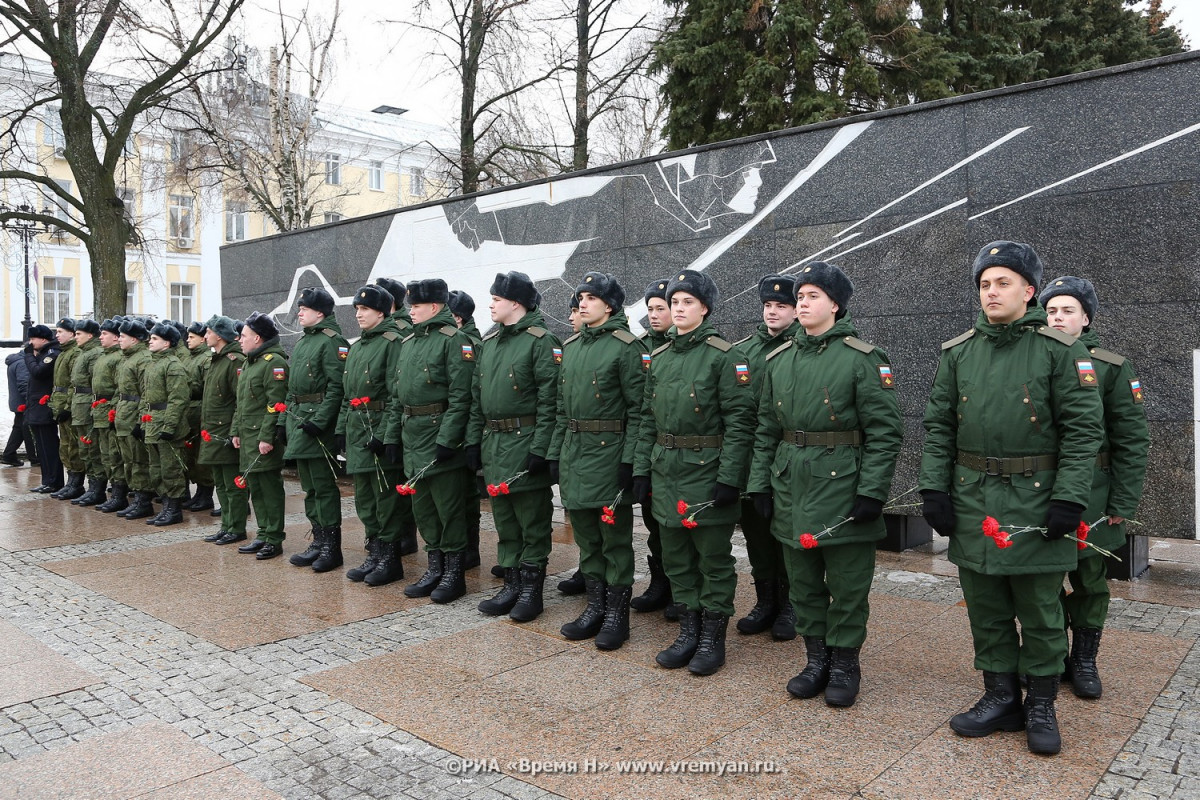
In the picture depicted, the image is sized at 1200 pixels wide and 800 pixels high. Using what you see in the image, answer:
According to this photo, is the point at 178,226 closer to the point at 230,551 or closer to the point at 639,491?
the point at 230,551

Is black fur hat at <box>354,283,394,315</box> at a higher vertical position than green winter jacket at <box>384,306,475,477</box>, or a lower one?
higher

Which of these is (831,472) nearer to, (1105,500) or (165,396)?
(1105,500)

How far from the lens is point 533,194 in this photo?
1062cm

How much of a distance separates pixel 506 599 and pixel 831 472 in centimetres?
265

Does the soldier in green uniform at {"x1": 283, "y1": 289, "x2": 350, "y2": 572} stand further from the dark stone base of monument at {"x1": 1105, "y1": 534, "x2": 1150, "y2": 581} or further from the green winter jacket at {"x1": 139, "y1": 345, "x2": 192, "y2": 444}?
the dark stone base of monument at {"x1": 1105, "y1": 534, "x2": 1150, "y2": 581}

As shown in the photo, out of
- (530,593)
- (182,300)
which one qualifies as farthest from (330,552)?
(182,300)

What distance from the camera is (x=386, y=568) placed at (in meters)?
7.06

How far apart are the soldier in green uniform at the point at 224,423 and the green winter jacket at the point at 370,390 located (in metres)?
1.86

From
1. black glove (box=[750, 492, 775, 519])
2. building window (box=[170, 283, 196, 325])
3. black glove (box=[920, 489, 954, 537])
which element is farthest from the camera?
building window (box=[170, 283, 196, 325])

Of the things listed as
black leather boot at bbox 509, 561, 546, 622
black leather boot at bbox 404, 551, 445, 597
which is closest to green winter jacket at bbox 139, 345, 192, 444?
black leather boot at bbox 404, 551, 445, 597

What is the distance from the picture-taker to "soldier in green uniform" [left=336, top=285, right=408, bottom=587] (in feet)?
23.2

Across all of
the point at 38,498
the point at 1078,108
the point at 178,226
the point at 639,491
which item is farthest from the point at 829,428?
the point at 178,226

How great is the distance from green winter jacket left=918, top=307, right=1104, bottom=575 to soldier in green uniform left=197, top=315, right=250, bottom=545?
21.5ft

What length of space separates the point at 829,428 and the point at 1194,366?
3399 millimetres
